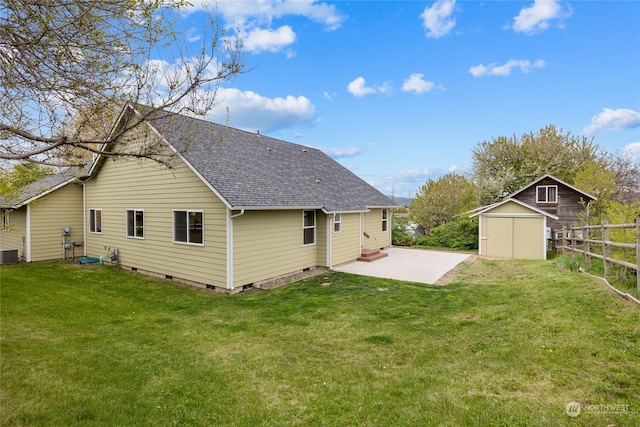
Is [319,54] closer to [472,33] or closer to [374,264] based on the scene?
[472,33]

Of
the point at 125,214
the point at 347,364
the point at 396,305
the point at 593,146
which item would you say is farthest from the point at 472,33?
the point at 593,146

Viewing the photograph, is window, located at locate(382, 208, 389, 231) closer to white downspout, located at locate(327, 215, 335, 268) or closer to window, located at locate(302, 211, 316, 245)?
white downspout, located at locate(327, 215, 335, 268)

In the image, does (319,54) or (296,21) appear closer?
(296,21)

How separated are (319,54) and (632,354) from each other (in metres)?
15.0

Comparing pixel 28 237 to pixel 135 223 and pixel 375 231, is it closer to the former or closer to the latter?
pixel 135 223

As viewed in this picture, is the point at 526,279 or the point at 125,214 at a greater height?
the point at 125,214

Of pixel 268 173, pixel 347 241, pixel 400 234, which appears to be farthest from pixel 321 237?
pixel 400 234

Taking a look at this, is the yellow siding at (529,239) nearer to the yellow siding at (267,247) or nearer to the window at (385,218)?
the window at (385,218)

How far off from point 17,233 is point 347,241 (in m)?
14.2

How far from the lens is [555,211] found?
19141mm

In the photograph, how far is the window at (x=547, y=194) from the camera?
755 inches

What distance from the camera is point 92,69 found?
12.9 feet

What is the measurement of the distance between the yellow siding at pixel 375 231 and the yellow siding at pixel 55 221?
13.2 meters

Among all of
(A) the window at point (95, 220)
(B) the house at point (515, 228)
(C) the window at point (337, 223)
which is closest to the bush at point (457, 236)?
(B) the house at point (515, 228)
